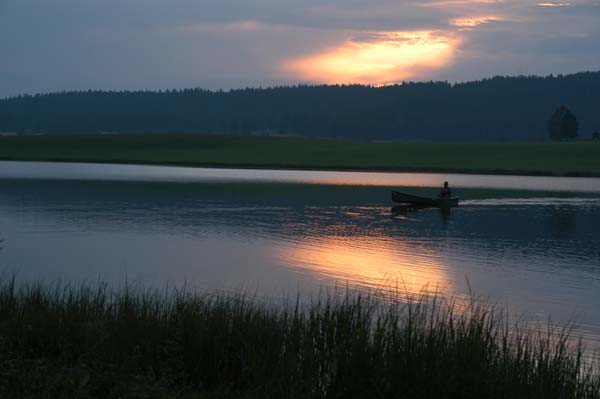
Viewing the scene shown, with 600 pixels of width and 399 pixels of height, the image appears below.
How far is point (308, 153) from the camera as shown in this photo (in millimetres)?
121500

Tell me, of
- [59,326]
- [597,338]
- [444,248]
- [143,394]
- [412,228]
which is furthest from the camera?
[412,228]

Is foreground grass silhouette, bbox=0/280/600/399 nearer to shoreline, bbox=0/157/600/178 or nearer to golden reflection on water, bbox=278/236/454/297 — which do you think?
golden reflection on water, bbox=278/236/454/297

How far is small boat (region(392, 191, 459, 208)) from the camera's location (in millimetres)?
46250

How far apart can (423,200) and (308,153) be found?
75.1m

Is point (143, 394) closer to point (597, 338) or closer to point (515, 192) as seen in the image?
point (597, 338)

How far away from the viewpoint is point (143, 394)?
8789 mm

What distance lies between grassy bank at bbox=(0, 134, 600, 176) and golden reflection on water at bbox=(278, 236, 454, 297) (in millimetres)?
63055

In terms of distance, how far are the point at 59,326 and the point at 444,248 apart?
2005 cm

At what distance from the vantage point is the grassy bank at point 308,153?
9900 cm

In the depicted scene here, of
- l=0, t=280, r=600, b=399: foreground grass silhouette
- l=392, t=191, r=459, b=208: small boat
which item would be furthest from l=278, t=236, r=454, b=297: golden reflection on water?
l=392, t=191, r=459, b=208: small boat

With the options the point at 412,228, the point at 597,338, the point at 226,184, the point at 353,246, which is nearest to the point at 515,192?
the point at 226,184

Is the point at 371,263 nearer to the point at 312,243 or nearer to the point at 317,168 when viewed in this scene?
the point at 312,243

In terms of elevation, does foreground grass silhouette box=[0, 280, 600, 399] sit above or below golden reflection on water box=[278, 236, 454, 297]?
above

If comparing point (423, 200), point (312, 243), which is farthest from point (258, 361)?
point (423, 200)
